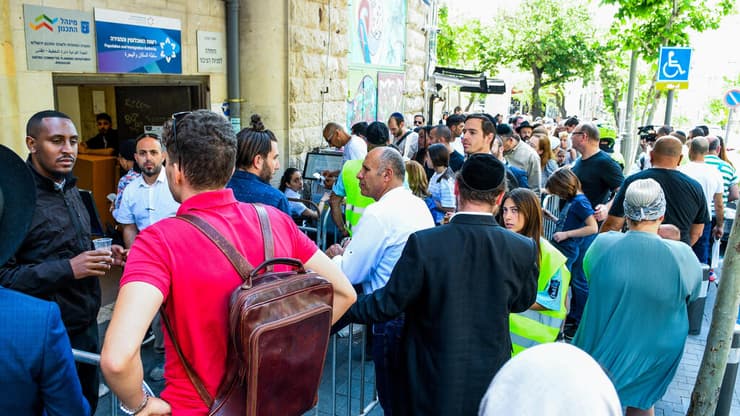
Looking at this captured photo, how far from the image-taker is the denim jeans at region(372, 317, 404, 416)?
3.13 metres

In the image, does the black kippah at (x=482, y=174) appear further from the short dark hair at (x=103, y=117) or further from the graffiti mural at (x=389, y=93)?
the graffiti mural at (x=389, y=93)

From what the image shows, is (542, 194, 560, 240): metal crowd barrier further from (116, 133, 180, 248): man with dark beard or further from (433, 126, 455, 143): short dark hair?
(116, 133, 180, 248): man with dark beard

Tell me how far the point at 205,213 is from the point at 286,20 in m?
7.36

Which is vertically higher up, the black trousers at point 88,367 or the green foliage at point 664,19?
the green foliage at point 664,19

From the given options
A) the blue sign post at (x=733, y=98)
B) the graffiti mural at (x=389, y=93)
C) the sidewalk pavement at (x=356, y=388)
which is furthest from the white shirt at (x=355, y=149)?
the blue sign post at (x=733, y=98)

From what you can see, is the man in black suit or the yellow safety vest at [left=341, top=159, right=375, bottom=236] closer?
the man in black suit

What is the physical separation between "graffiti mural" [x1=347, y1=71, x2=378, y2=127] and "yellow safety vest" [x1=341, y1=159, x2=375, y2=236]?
5957 mm

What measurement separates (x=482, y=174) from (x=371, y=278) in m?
1.04

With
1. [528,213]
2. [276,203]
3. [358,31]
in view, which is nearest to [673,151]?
[528,213]

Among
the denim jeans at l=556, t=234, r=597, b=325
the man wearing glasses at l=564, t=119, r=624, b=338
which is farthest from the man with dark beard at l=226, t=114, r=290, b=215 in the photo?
the man wearing glasses at l=564, t=119, r=624, b=338

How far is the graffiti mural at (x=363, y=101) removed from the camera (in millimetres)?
11852

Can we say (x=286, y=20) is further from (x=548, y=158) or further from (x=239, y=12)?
(x=548, y=158)

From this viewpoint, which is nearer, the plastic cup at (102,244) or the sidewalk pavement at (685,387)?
the plastic cup at (102,244)

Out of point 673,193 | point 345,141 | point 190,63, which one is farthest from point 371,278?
point 190,63
